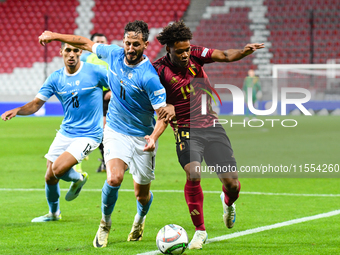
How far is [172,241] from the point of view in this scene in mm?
4250

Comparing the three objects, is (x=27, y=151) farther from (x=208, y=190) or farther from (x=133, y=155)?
(x=133, y=155)

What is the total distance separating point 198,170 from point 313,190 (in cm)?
362

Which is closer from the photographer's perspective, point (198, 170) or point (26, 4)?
point (198, 170)

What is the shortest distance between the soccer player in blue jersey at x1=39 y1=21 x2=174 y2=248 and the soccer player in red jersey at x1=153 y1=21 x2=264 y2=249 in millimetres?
243

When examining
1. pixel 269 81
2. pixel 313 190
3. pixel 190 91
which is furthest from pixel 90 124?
pixel 269 81

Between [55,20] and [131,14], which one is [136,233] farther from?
[55,20]

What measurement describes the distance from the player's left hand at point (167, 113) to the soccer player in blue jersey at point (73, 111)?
1529mm

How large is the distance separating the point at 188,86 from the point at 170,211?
1976mm

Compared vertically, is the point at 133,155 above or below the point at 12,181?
above

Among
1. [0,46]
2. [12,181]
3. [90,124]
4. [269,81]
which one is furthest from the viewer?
[0,46]

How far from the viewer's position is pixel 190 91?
4.89 metres

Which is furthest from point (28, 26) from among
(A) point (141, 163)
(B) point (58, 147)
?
(A) point (141, 163)

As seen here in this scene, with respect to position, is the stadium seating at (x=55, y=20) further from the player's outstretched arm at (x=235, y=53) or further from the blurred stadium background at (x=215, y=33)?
the player's outstretched arm at (x=235, y=53)

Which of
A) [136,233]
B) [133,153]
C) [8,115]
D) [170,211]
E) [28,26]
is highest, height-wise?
[28,26]
